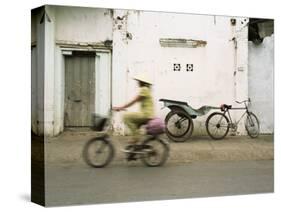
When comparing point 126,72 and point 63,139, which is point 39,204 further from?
point 126,72

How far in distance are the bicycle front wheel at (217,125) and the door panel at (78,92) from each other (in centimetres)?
186

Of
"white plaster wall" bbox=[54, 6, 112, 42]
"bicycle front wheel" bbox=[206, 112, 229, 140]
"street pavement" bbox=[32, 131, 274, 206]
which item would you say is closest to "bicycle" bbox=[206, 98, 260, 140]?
"bicycle front wheel" bbox=[206, 112, 229, 140]

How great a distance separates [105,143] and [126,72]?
1.04 meters

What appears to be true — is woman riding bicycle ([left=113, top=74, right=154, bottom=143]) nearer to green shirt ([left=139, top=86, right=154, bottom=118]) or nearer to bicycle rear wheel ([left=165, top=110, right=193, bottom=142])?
green shirt ([left=139, top=86, right=154, bottom=118])

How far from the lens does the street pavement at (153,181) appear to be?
931 cm

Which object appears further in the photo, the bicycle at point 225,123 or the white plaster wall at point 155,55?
the bicycle at point 225,123

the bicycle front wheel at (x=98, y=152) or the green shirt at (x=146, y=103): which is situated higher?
the green shirt at (x=146, y=103)

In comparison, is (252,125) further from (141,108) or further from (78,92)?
(78,92)

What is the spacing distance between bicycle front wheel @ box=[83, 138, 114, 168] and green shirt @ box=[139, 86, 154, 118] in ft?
2.29

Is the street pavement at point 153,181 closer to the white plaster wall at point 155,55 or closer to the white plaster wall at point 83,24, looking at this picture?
the white plaster wall at point 155,55

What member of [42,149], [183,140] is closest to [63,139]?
[42,149]

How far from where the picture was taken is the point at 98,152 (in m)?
9.59

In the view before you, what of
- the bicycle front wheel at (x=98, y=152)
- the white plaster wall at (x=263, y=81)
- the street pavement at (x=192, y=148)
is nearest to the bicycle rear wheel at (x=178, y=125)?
the street pavement at (x=192, y=148)

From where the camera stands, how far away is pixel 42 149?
367 inches
